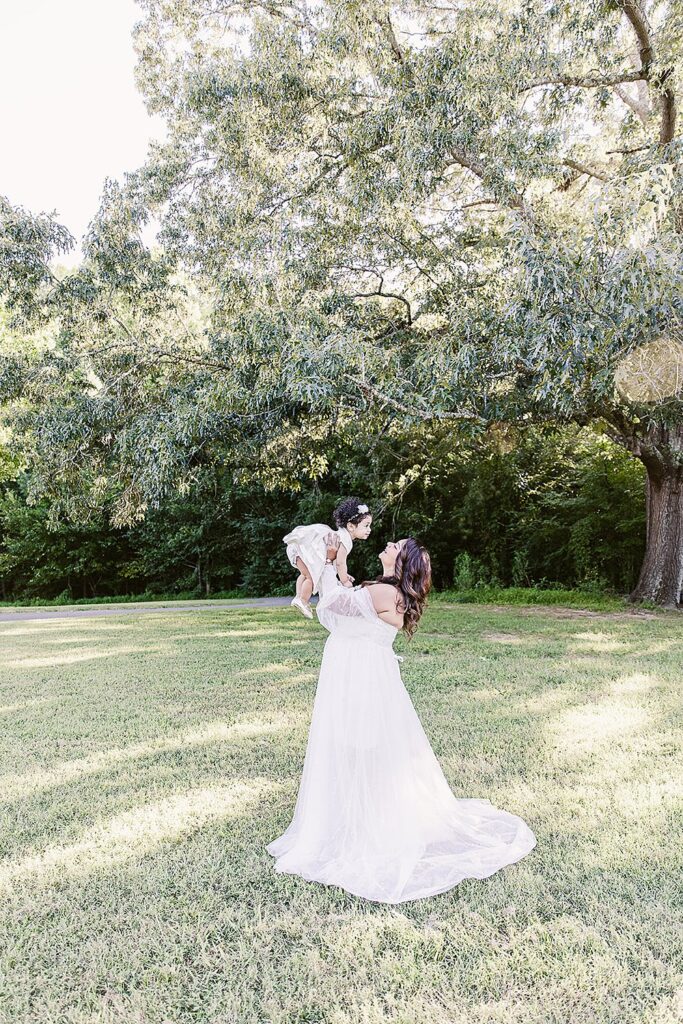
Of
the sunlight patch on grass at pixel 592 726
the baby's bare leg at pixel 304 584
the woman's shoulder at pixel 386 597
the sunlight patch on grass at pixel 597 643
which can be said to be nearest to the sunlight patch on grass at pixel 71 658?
the sunlight patch on grass at pixel 597 643

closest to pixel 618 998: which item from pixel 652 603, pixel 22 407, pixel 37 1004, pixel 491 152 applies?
pixel 37 1004

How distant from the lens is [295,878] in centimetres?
302

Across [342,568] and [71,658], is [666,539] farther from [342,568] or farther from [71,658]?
[342,568]

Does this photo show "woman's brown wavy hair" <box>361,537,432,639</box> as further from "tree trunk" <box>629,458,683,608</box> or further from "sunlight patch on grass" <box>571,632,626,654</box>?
"tree trunk" <box>629,458,683,608</box>

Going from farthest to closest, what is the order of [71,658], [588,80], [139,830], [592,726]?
1. [71,658]
2. [588,80]
3. [592,726]
4. [139,830]

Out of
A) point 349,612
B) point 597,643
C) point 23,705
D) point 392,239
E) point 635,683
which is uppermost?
point 392,239

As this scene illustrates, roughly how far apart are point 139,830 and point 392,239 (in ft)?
28.0

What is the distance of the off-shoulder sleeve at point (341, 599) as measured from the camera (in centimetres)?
324

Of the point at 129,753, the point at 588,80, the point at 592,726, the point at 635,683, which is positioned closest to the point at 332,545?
the point at 129,753

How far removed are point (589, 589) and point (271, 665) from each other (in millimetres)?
9210

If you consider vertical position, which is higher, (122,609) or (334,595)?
(334,595)

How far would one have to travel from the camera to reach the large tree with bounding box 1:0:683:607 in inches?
278

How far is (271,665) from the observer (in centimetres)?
805

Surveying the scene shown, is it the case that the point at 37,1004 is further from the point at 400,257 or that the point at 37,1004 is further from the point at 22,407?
the point at 22,407
